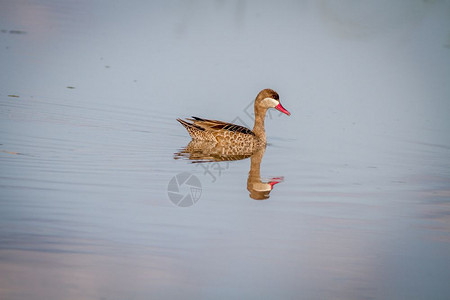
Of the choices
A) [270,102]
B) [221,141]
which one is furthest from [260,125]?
[221,141]

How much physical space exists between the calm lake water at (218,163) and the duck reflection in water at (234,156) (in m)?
0.16

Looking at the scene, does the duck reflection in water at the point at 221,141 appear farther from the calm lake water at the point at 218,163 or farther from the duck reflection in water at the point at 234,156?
the calm lake water at the point at 218,163

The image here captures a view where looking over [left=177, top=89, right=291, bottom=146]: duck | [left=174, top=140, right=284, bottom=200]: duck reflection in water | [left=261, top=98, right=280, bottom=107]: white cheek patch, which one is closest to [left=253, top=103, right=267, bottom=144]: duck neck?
[left=177, top=89, right=291, bottom=146]: duck

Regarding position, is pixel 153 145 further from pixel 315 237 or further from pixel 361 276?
pixel 361 276

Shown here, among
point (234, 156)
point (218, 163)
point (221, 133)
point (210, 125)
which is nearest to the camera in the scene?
point (218, 163)

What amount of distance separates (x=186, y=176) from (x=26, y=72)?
6507 millimetres

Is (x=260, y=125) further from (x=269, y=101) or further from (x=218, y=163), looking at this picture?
(x=218, y=163)

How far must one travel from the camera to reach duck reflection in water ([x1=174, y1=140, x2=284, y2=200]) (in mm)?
8781

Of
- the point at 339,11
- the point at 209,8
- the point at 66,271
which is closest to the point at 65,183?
the point at 66,271

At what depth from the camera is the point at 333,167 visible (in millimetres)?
10172

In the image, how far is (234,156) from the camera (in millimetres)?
11148

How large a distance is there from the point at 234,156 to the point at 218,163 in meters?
0.93

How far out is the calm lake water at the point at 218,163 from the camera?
232 inches

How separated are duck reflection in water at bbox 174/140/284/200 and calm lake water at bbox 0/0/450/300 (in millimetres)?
157
